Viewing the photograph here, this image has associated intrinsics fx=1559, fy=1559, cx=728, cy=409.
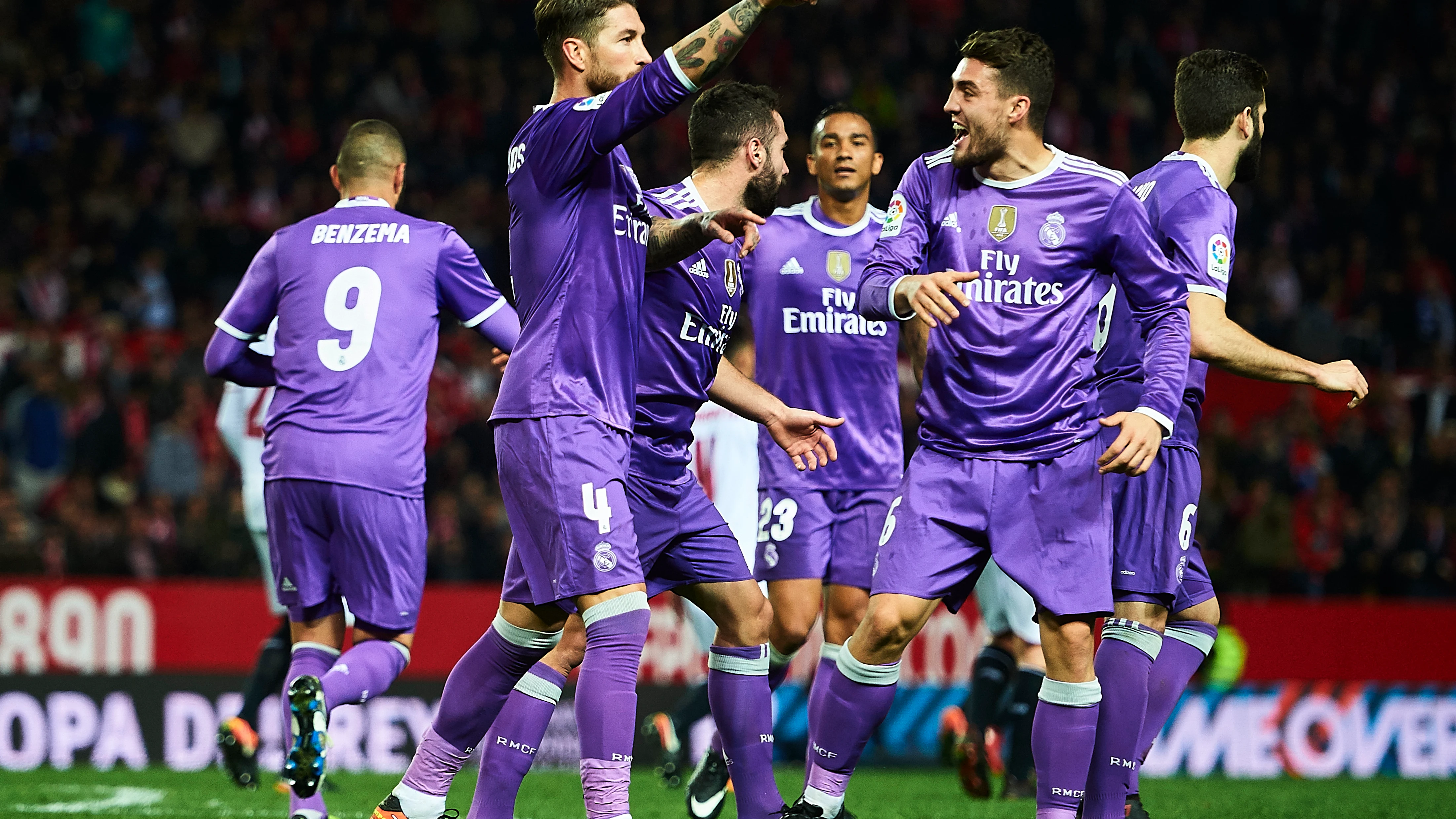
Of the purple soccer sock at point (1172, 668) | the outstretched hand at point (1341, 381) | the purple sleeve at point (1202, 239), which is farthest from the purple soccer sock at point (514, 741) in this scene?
the outstretched hand at point (1341, 381)

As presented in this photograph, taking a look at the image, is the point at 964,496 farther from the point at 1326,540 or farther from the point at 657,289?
the point at 1326,540

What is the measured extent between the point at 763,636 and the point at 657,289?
125cm

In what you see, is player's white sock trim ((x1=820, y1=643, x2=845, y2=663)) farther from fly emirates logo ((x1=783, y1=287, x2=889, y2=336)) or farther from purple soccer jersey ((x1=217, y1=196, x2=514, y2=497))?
purple soccer jersey ((x1=217, y1=196, x2=514, y2=497))

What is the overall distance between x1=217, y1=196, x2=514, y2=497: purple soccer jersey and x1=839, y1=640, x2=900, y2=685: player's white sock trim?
186 centimetres

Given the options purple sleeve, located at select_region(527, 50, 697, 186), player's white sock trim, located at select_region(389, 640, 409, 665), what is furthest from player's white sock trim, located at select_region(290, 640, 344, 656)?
purple sleeve, located at select_region(527, 50, 697, 186)

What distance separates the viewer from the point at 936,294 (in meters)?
4.41

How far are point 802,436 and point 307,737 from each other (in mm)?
1882

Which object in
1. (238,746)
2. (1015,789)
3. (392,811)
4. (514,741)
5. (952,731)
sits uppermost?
(514,741)

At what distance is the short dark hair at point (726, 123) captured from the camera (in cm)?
552

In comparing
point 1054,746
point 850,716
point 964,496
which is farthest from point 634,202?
point 1054,746

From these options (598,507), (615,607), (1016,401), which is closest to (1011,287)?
(1016,401)

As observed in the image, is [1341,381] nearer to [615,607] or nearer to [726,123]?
[726,123]

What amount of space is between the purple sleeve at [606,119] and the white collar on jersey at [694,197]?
34.6 inches

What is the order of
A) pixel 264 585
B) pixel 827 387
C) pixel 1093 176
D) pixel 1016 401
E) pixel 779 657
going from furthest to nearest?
pixel 264 585 → pixel 827 387 → pixel 779 657 → pixel 1093 176 → pixel 1016 401
